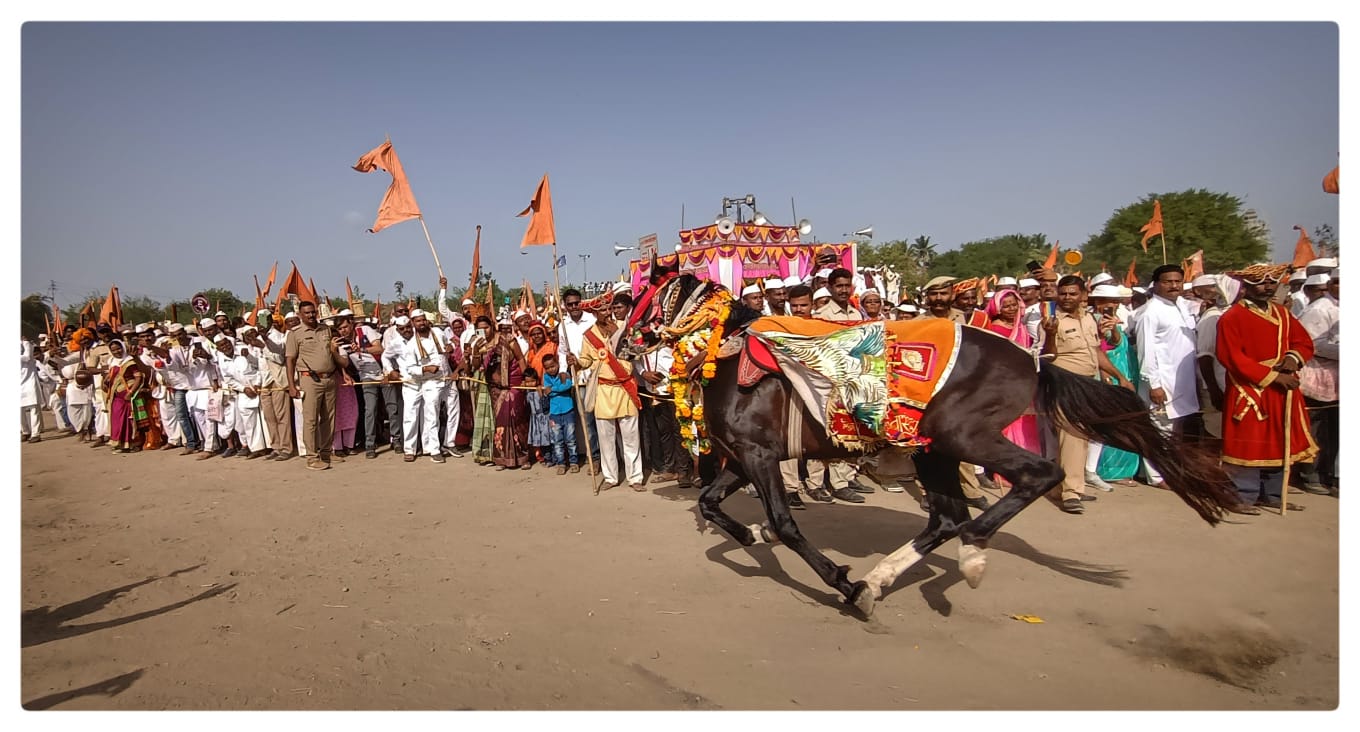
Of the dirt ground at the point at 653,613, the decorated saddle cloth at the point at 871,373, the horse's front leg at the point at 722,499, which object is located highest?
the decorated saddle cloth at the point at 871,373

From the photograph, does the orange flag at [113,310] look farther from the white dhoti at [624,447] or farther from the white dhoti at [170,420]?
the white dhoti at [624,447]

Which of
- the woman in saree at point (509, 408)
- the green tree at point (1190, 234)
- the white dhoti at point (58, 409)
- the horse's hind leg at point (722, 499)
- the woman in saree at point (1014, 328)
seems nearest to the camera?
the horse's hind leg at point (722, 499)

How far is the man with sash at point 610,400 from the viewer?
739cm

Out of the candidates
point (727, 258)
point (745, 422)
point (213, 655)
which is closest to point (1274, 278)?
point (745, 422)

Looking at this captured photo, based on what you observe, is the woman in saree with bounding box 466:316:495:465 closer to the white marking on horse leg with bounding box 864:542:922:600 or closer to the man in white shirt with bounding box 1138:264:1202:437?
the white marking on horse leg with bounding box 864:542:922:600

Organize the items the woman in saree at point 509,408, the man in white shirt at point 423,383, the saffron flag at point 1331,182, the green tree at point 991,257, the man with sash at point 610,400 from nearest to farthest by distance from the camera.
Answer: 1. the saffron flag at point 1331,182
2. the man with sash at point 610,400
3. the woman in saree at point 509,408
4. the man in white shirt at point 423,383
5. the green tree at point 991,257

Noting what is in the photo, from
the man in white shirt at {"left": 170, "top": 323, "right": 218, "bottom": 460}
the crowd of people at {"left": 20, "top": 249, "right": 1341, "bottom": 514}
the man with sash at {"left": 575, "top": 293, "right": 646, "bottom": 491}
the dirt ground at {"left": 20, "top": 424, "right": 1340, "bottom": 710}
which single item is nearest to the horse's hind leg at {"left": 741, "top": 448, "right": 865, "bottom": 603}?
the dirt ground at {"left": 20, "top": 424, "right": 1340, "bottom": 710}

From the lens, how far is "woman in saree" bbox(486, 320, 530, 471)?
8.67 meters

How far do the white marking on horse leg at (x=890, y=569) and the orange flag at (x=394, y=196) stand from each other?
7.02 metres

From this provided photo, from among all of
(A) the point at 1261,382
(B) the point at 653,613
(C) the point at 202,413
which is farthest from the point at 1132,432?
(C) the point at 202,413

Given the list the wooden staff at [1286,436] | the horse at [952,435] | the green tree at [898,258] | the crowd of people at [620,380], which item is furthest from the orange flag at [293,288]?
the green tree at [898,258]

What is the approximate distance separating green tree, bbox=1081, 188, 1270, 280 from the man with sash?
25700mm

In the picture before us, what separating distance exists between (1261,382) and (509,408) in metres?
7.65

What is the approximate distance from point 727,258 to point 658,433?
16.0 m
